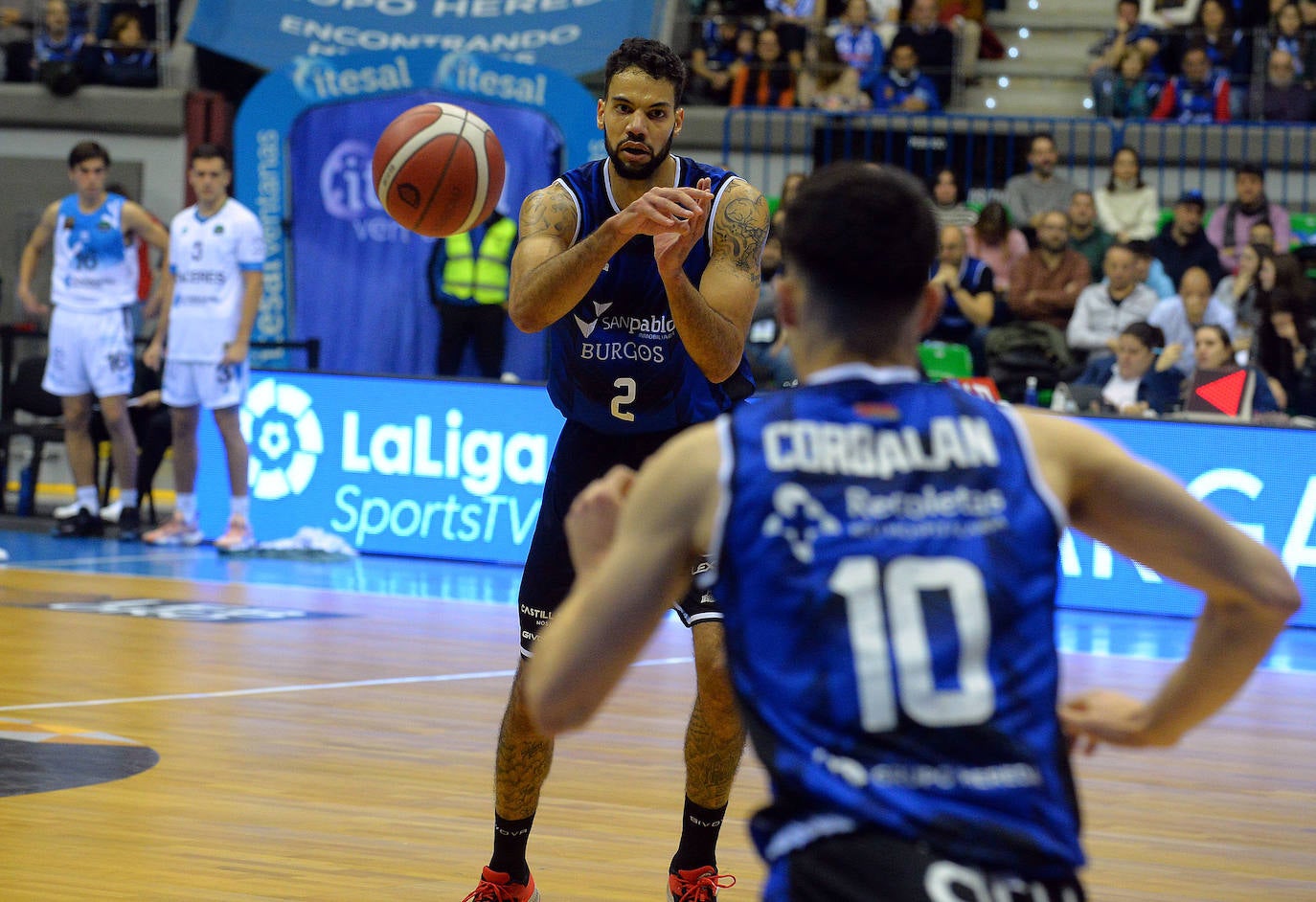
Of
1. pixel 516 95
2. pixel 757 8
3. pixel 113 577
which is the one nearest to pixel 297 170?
pixel 516 95

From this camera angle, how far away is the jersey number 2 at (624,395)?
15.2ft

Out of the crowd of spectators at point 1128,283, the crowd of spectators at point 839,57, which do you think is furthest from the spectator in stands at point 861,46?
the crowd of spectators at point 1128,283

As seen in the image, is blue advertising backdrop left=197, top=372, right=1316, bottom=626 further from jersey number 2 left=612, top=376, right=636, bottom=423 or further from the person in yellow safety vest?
jersey number 2 left=612, top=376, right=636, bottom=423

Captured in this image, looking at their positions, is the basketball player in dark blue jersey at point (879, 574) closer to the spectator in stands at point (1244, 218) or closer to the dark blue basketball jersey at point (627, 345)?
the dark blue basketball jersey at point (627, 345)

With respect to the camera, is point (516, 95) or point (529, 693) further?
point (516, 95)

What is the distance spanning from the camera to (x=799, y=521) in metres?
2.12

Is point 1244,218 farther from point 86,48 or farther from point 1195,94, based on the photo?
point 86,48

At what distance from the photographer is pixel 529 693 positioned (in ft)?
7.30

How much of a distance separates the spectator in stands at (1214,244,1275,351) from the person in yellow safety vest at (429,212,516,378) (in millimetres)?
5255

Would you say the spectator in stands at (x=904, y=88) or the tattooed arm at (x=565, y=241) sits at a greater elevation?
the spectator in stands at (x=904, y=88)

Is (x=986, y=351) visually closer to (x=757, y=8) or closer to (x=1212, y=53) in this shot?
(x=1212, y=53)

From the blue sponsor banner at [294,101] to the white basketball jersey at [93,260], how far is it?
10.2 ft

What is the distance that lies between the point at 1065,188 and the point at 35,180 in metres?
9.37

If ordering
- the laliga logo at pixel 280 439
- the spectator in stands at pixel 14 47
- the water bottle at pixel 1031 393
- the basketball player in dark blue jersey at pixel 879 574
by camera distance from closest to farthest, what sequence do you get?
the basketball player in dark blue jersey at pixel 879 574, the laliga logo at pixel 280 439, the water bottle at pixel 1031 393, the spectator in stands at pixel 14 47
